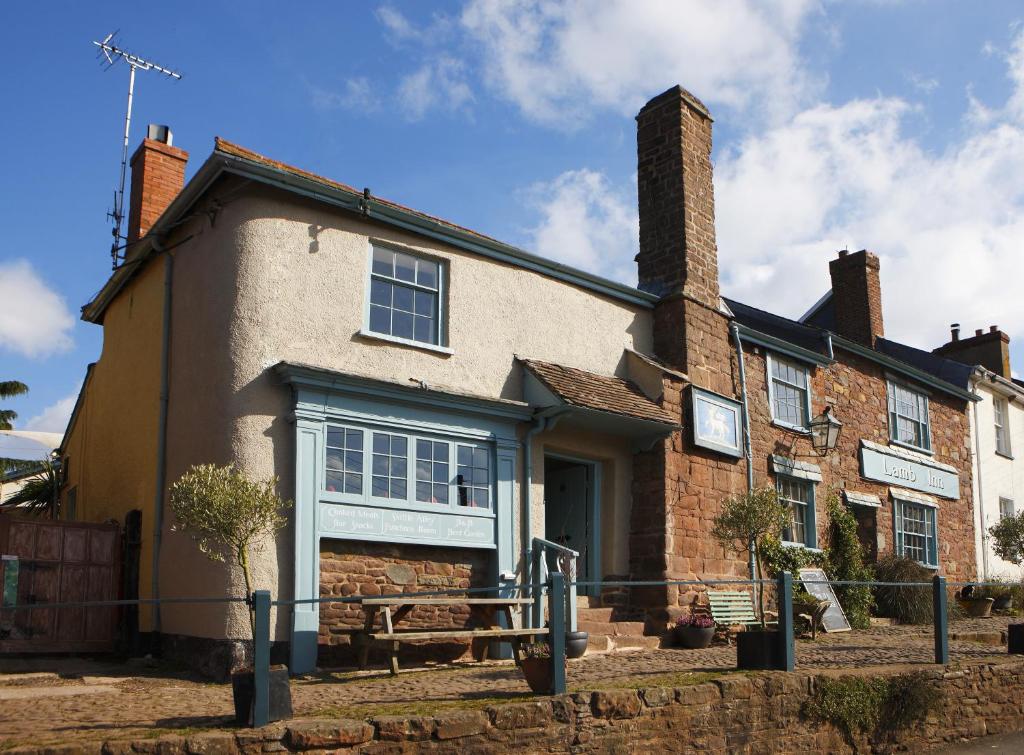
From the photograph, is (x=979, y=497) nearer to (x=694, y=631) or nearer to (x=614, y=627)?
(x=694, y=631)

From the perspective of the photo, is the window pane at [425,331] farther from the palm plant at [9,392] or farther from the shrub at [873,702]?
the palm plant at [9,392]

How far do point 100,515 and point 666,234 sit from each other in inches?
358

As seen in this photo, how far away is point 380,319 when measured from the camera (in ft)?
39.3

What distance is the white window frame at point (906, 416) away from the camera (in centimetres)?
1911

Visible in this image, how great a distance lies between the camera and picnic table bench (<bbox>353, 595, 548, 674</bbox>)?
31.7 ft

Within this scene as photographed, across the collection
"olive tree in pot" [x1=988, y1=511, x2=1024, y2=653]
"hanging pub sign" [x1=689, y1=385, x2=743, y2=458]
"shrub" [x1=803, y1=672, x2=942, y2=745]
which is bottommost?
"shrub" [x1=803, y1=672, x2=942, y2=745]

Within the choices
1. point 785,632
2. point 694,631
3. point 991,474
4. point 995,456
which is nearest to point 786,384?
point 694,631

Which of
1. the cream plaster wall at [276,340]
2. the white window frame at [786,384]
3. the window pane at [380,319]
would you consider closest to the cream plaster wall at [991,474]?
the white window frame at [786,384]

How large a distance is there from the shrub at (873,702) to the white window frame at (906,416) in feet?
30.1

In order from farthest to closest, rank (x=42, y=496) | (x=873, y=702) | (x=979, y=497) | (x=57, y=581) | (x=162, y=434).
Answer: (x=979, y=497), (x=42, y=496), (x=57, y=581), (x=162, y=434), (x=873, y=702)

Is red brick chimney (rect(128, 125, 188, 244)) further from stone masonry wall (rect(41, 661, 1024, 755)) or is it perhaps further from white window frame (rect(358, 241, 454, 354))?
stone masonry wall (rect(41, 661, 1024, 755))

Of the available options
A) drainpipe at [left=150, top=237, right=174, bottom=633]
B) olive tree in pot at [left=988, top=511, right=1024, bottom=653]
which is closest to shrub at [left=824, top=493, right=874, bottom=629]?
olive tree in pot at [left=988, top=511, right=1024, bottom=653]

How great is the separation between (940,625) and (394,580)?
612 centimetres

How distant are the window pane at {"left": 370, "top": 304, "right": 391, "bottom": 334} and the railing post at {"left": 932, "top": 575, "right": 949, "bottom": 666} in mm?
6985
